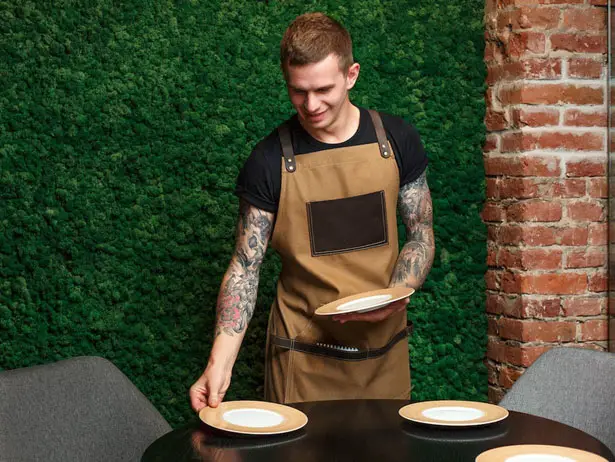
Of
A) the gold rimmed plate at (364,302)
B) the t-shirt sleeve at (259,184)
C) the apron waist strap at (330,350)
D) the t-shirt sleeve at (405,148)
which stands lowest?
the apron waist strap at (330,350)

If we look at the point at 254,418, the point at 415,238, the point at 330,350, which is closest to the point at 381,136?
the point at 415,238

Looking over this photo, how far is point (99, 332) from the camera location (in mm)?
2959

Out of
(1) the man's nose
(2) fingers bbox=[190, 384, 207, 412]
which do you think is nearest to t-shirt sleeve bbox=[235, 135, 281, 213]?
(1) the man's nose

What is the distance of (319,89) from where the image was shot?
2.22 meters

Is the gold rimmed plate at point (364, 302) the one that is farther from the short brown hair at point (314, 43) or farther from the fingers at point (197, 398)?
the short brown hair at point (314, 43)

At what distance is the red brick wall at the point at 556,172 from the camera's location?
10.4ft

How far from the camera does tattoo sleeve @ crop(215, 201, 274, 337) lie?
89.6 inches

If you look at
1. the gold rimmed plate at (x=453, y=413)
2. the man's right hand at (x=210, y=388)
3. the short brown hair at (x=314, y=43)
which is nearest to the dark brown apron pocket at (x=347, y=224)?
the short brown hair at (x=314, y=43)

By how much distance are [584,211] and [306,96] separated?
149 cm

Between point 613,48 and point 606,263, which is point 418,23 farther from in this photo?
point 606,263

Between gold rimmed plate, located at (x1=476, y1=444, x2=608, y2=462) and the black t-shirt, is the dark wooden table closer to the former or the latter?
gold rimmed plate, located at (x1=476, y1=444, x2=608, y2=462)

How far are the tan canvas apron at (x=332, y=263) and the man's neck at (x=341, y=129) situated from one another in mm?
42

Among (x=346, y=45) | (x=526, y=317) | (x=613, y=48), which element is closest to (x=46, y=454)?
(x=346, y=45)

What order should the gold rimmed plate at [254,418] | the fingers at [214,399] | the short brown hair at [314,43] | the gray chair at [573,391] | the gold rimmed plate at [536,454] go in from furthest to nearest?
the short brown hair at [314,43], the gray chair at [573,391], the fingers at [214,399], the gold rimmed plate at [254,418], the gold rimmed plate at [536,454]
